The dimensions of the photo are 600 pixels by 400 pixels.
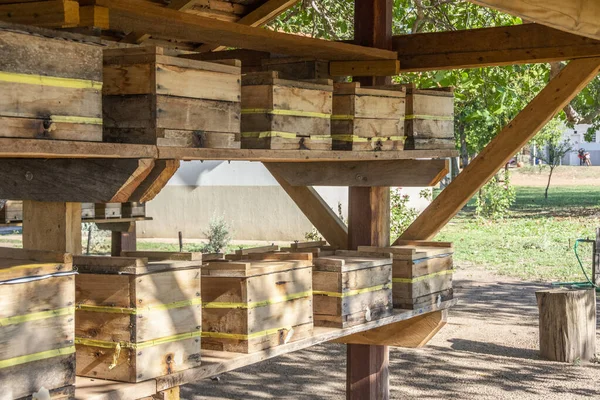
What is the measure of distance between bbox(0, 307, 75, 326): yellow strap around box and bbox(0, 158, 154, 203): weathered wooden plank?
1.43ft

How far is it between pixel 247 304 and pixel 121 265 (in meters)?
0.70

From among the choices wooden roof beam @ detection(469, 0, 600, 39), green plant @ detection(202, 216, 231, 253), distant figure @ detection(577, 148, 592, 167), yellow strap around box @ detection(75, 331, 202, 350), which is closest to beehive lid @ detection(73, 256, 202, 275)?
yellow strap around box @ detection(75, 331, 202, 350)

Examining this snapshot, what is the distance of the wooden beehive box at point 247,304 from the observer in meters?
4.05

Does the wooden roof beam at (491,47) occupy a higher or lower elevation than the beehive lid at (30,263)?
higher

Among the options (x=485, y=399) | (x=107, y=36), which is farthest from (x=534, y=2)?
(x=485, y=399)

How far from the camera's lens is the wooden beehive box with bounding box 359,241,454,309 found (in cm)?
532

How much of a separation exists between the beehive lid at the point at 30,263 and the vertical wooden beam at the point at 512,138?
3.08m

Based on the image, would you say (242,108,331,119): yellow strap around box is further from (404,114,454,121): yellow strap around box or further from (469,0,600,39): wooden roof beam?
(469,0,600,39): wooden roof beam

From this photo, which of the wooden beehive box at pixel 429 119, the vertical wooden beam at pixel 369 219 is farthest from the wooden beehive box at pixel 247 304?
Answer: the vertical wooden beam at pixel 369 219

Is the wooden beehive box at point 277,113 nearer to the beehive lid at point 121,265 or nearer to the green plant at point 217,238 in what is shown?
the beehive lid at point 121,265

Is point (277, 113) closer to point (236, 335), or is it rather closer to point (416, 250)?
point (236, 335)

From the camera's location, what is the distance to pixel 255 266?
164 inches

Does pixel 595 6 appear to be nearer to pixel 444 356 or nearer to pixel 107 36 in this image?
pixel 107 36

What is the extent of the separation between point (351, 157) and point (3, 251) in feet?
6.34
